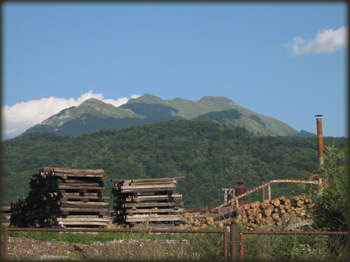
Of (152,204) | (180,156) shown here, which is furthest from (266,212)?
(180,156)

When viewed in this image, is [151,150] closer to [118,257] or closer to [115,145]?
[115,145]

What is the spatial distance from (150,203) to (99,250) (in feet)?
27.0

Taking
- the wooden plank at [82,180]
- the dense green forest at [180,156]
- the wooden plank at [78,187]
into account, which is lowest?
the wooden plank at [78,187]

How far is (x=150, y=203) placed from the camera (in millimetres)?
22828

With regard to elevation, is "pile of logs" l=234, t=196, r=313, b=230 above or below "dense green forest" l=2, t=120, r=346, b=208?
below

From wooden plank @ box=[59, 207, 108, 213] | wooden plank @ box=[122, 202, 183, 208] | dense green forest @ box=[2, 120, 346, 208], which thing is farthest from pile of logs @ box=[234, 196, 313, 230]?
dense green forest @ box=[2, 120, 346, 208]

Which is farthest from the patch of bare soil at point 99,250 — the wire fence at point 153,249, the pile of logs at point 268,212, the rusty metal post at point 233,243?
the pile of logs at point 268,212

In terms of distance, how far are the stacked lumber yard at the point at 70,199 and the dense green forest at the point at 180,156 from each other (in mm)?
33704

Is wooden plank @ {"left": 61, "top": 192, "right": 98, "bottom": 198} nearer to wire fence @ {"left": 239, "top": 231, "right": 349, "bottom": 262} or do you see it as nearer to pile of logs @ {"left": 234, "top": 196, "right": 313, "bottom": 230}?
pile of logs @ {"left": 234, "top": 196, "right": 313, "bottom": 230}

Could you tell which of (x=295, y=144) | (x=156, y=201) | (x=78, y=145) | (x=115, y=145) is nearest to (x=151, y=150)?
(x=115, y=145)

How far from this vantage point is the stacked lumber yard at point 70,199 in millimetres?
21578

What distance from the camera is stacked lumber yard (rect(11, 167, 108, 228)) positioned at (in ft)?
70.8

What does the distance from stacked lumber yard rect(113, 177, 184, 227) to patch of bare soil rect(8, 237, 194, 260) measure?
5519 millimetres

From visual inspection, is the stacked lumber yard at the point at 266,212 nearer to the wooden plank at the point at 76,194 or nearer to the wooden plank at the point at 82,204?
the wooden plank at the point at 82,204
